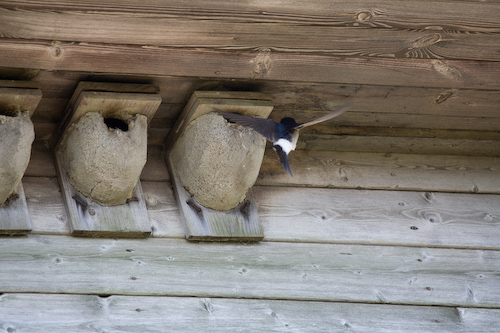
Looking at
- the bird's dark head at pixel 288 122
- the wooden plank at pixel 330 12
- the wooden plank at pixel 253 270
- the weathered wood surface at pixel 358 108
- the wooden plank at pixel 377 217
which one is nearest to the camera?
the wooden plank at pixel 330 12

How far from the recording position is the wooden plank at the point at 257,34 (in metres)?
1.99

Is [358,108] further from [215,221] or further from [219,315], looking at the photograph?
[219,315]

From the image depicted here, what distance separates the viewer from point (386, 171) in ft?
9.09

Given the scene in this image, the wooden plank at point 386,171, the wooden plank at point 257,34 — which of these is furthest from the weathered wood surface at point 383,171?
the wooden plank at point 257,34

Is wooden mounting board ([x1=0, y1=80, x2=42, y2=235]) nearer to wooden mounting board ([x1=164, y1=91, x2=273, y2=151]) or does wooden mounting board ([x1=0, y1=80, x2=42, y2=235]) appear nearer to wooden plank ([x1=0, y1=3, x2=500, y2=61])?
wooden plank ([x1=0, y1=3, x2=500, y2=61])

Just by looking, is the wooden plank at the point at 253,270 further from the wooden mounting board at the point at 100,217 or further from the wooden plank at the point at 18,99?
the wooden plank at the point at 18,99

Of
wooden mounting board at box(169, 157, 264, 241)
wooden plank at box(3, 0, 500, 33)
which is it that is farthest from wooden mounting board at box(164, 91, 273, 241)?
wooden plank at box(3, 0, 500, 33)

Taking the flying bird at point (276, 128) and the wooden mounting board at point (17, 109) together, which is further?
the flying bird at point (276, 128)

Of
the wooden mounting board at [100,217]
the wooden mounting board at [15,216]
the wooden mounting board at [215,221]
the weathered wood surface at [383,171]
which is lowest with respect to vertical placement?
the wooden mounting board at [15,216]

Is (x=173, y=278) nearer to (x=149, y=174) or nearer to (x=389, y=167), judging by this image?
(x=149, y=174)

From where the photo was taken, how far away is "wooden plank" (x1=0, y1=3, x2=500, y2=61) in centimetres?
199

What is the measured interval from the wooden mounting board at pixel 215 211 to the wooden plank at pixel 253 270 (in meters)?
0.04

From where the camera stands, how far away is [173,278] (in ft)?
7.53

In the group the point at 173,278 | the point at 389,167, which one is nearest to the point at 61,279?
the point at 173,278
